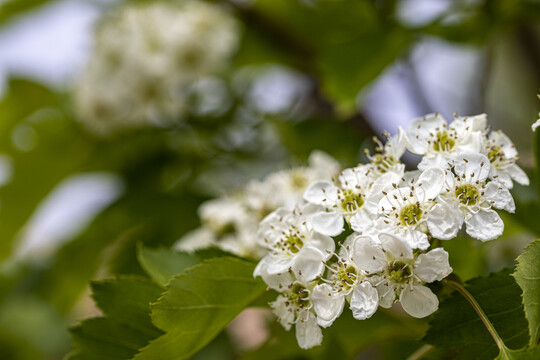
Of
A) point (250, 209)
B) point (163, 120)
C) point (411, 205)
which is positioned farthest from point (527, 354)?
point (163, 120)

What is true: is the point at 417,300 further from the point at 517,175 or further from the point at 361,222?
the point at 517,175

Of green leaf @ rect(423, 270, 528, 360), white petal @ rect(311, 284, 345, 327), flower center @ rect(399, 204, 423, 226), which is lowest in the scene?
green leaf @ rect(423, 270, 528, 360)

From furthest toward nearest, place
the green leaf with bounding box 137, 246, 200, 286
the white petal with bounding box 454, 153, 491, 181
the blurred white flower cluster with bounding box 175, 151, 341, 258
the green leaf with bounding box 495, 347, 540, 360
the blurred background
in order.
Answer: the blurred background → the blurred white flower cluster with bounding box 175, 151, 341, 258 → the green leaf with bounding box 137, 246, 200, 286 → the white petal with bounding box 454, 153, 491, 181 → the green leaf with bounding box 495, 347, 540, 360

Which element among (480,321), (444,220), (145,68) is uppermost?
(145,68)

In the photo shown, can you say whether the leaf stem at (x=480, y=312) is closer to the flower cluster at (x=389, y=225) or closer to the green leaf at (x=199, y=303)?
the flower cluster at (x=389, y=225)

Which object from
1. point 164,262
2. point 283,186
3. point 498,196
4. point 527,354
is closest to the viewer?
point 527,354

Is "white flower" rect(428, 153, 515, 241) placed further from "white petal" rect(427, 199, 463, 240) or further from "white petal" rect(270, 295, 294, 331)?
"white petal" rect(270, 295, 294, 331)

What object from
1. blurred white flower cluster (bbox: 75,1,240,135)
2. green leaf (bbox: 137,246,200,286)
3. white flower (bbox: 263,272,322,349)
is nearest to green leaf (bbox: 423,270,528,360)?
white flower (bbox: 263,272,322,349)
